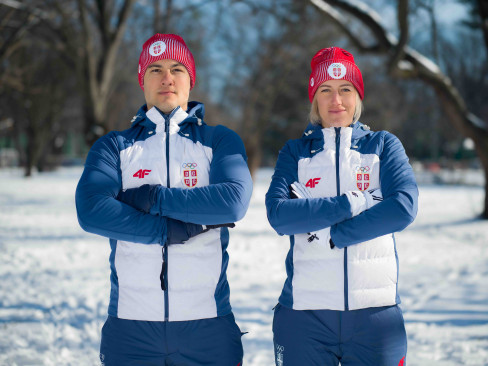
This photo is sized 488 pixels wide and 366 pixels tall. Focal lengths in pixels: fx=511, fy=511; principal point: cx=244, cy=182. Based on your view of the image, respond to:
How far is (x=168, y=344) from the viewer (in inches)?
94.9

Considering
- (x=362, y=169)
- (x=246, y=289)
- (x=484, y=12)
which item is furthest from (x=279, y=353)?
(x=484, y=12)

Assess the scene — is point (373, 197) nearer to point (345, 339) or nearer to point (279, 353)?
point (345, 339)

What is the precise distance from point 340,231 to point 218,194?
0.60 m

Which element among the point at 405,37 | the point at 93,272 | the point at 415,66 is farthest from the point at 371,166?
the point at 415,66

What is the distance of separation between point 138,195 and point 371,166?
116cm

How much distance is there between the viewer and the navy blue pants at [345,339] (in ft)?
7.74

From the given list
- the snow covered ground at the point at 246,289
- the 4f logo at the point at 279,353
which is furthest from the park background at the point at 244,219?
the 4f logo at the point at 279,353

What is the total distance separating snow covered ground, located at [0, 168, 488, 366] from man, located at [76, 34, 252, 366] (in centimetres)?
186

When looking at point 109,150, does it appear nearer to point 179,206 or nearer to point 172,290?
point 179,206

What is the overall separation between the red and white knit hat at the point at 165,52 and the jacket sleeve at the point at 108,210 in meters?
0.54

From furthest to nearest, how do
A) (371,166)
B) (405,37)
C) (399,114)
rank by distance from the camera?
(399,114) < (405,37) < (371,166)

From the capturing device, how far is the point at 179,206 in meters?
2.39

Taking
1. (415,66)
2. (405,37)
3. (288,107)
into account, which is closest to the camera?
(405,37)

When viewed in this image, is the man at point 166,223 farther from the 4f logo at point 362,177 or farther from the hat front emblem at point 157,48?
the 4f logo at point 362,177
